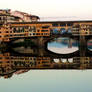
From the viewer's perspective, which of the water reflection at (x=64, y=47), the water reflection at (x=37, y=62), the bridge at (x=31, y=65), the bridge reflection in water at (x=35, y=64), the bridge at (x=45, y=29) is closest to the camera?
the bridge at (x=31, y=65)

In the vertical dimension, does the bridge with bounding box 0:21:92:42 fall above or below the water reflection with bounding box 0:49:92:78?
above

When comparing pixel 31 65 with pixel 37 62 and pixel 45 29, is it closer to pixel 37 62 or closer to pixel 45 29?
pixel 37 62

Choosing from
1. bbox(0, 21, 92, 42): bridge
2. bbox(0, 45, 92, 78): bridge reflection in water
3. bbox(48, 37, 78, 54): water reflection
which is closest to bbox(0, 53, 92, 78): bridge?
bbox(0, 45, 92, 78): bridge reflection in water

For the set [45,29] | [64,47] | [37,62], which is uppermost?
[45,29]

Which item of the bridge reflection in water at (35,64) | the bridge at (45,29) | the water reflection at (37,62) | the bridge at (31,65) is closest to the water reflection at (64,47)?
the bridge at (45,29)

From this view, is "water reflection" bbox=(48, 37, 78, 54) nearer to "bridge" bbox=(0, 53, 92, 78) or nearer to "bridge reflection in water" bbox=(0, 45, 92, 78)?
"bridge reflection in water" bbox=(0, 45, 92, 78)

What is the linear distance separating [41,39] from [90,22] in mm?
9316

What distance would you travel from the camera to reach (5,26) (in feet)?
141

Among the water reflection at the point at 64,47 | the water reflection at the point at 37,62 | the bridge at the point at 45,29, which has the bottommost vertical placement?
the water reflection at the point at 64,47

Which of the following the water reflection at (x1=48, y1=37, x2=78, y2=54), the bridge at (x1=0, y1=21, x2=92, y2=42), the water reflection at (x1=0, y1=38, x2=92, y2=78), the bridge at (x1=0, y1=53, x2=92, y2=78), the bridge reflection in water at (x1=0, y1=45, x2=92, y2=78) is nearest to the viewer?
the bridge at (x1=0, y1=53, x2=92, y2=78)

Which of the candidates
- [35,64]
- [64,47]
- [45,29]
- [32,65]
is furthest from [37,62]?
[64,47]

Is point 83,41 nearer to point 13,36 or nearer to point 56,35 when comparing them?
point 56,35

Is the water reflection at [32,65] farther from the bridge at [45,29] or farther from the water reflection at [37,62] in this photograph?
the bridge at [45,29]

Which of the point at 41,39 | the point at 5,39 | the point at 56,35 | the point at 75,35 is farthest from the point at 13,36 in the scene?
the point at 75,35
